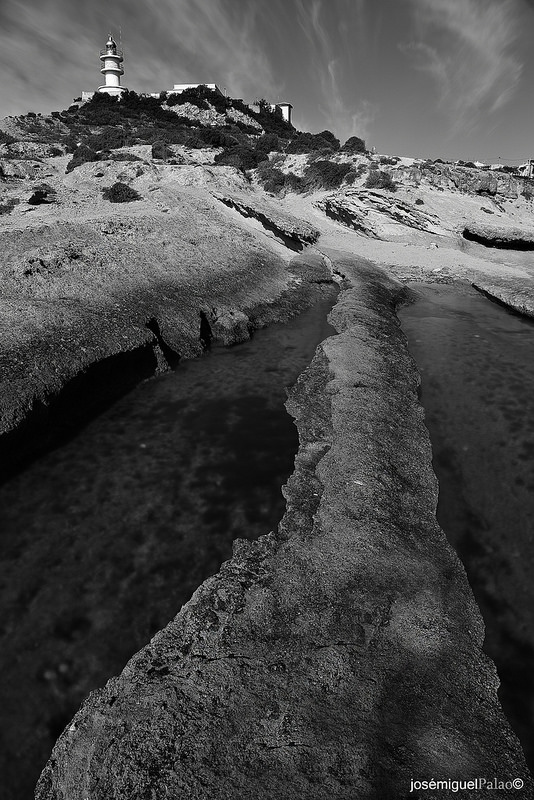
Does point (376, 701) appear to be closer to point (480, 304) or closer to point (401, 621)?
point (401, 621)

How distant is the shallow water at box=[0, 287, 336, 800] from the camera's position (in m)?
6.22

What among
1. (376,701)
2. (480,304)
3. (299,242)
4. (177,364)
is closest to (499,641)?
(376,701)

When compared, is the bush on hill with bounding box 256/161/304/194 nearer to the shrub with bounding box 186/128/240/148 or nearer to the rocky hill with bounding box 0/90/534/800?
the shrub with bounding box 186/128/240/148

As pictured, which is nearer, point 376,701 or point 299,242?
point 376,701

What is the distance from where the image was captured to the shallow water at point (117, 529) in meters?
6.22

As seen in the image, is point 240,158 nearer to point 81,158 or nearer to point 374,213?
point 81,158

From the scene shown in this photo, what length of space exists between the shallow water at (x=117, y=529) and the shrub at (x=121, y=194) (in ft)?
79.1

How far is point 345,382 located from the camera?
12.5m

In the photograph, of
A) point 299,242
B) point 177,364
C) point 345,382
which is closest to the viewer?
point 345,382

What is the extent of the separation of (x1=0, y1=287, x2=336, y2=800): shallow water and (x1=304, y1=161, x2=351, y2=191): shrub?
41421 millimetres

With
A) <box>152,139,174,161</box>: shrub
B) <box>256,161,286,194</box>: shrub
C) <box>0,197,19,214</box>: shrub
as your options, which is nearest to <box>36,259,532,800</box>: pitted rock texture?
<box>0,197,19,214</box>: shrub

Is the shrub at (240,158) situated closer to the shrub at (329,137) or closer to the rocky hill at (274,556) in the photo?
the shrub at (329,137)

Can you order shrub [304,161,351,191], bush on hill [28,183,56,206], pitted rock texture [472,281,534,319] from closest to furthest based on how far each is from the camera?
pitted rock texture [472,281,534,319]
bush on hill [28,183,56,206]
shrub [304,161,351,191]

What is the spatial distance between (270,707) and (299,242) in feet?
118
